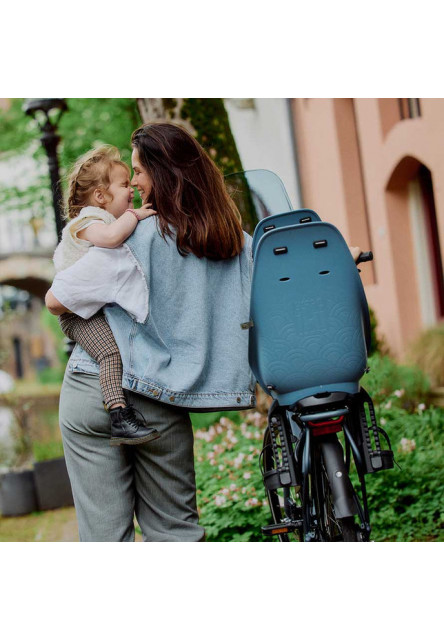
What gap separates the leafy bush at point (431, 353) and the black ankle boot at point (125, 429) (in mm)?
3278

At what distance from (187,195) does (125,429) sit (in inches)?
26.9

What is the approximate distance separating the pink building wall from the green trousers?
3098 mm

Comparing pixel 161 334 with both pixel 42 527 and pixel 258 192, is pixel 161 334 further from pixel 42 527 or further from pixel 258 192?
pixel 42 527

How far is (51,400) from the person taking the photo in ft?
54.1

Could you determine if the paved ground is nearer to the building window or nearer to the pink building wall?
the pink building wall

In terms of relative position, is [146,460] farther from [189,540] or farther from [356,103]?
[356,103]

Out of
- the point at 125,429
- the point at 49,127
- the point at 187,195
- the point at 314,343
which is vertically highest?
the point at 49,127

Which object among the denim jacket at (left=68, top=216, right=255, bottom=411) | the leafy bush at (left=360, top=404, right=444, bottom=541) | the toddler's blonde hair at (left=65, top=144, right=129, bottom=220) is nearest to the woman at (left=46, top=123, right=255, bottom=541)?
the denim jacket at (left=68, top=216, right=255, bottom=411)

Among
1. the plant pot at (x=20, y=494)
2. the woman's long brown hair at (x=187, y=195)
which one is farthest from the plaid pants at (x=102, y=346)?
the plant pot at (x=20, y=494)

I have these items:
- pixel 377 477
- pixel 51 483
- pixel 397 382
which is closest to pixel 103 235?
pixel 377 477

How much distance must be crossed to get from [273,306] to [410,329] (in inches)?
141

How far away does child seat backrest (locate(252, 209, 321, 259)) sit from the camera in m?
2.32

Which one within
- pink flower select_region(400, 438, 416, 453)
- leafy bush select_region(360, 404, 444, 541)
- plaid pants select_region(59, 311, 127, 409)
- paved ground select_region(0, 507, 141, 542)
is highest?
plaid pants select_region(59, 311, 127, 409)

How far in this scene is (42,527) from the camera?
500cm
